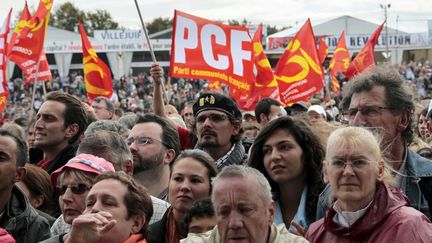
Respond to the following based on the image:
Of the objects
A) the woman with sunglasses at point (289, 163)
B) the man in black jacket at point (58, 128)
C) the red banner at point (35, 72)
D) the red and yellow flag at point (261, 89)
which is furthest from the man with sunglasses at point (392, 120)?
the red banner at point (35, 72)

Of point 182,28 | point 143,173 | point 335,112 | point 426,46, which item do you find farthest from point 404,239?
point 426,46

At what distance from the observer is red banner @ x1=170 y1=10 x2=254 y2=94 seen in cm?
923

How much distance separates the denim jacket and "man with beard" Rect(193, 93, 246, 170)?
1838 millimetres

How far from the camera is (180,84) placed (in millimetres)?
39719

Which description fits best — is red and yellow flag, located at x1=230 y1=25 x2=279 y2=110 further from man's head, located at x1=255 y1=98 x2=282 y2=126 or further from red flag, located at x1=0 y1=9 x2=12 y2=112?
red flag, located at x1=0 y1=9 x2=12 y2=112

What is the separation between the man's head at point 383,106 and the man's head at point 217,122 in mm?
1690

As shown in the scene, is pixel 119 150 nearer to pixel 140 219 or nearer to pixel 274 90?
pixel 140 219

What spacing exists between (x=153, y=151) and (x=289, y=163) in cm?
140

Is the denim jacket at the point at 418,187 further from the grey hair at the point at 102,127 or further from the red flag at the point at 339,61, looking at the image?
the red flag at the point at 339,61

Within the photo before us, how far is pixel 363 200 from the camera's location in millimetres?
3758

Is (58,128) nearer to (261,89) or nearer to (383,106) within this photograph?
(383,106)

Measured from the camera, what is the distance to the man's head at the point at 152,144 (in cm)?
577

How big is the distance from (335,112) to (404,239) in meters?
10.4

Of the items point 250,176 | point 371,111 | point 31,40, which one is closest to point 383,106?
point 371,111
